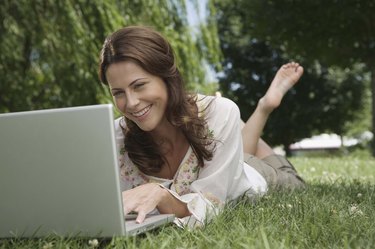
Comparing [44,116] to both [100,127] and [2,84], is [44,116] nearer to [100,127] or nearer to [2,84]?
[100,127]

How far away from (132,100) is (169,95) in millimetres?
251

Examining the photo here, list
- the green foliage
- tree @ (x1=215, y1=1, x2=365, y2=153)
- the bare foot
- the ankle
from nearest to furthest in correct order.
→ the ankle
the bare foot
the green foliage
tree @ (x1=215, y1=1, x2=365, y2=153)

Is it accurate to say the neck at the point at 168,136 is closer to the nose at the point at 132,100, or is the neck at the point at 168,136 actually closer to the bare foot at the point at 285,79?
the nose at the point at 132,100

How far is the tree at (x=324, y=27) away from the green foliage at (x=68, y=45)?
3458mm

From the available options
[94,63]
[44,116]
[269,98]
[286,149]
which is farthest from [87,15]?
[286,149]

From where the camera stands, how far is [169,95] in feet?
7.14

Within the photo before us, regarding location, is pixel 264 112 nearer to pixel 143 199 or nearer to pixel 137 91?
pixel 137 91

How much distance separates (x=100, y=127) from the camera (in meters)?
1.38

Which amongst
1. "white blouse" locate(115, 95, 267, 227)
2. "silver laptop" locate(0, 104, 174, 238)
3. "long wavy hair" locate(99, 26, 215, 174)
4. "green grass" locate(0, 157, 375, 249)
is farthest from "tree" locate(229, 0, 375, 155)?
"silver laptop" locate(0, 104, 174, 238)

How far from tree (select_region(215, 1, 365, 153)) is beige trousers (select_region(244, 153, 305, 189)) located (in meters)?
17.1

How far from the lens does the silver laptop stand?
1.39 meters

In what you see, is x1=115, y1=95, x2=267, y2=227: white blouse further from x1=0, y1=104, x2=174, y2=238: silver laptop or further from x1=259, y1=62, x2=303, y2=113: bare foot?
x1=259, y1=62, x2=303, y2=113: bare foot

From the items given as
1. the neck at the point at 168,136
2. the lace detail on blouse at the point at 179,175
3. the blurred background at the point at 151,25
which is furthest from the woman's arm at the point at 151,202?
the blurred background at the point at 151,25

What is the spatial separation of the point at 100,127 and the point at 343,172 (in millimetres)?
3621
